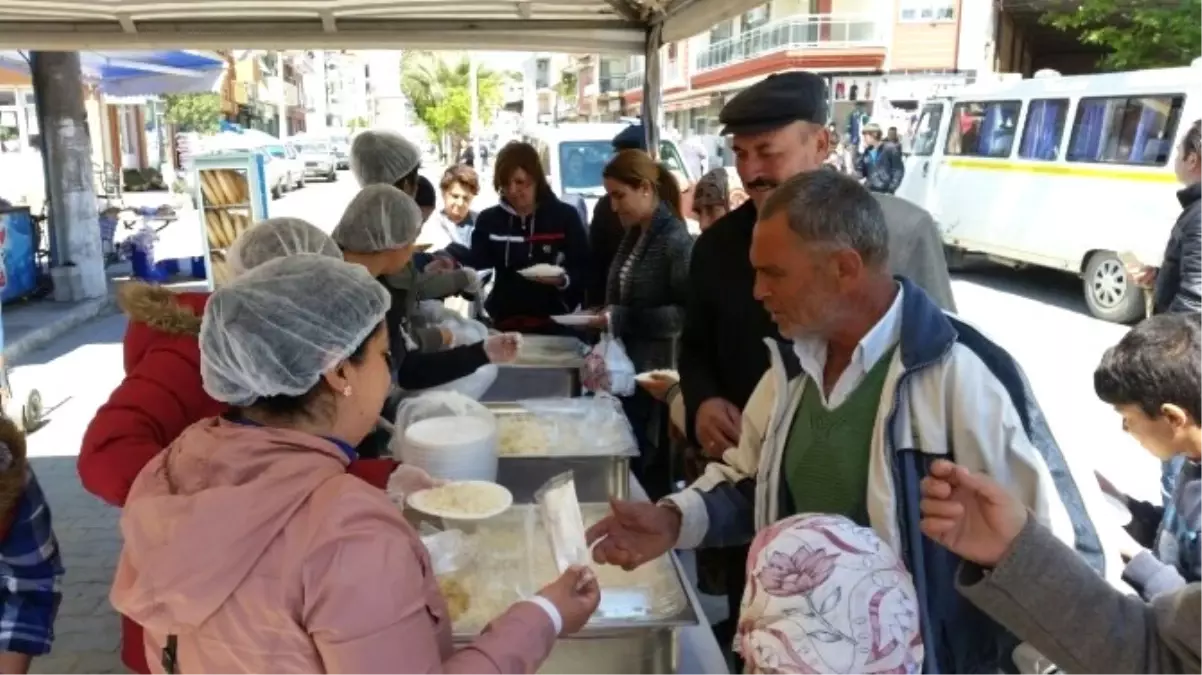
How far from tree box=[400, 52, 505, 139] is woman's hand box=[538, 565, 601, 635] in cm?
4090

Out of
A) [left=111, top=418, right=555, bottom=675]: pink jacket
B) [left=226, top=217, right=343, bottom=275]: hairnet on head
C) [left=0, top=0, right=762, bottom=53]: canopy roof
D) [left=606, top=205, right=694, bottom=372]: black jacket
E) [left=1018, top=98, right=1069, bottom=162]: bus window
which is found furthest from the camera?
[left=1018, top=98, right=1069, bottom=162]: bus window

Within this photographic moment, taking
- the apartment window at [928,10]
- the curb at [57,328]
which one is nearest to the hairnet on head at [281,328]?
the curb at [57,328]

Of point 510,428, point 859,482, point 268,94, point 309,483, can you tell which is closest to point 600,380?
point 510,428

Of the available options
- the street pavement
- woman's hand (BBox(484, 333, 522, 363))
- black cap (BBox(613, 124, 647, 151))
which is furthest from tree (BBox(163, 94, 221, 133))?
woman's hand (BBox(484, 333, 522, 363))

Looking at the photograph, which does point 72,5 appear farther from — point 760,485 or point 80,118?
point 80,118

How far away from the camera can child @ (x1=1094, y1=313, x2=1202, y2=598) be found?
2.27 m

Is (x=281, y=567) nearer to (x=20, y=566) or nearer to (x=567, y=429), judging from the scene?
(x=20, y=566)

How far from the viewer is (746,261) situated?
243cm

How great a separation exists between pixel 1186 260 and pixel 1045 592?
10.9 ft

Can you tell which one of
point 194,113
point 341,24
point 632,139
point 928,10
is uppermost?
point 928,10

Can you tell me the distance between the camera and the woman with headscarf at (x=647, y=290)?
3.72 m

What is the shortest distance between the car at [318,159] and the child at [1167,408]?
32575mm

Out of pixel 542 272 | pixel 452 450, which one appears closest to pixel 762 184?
pixel 452 450

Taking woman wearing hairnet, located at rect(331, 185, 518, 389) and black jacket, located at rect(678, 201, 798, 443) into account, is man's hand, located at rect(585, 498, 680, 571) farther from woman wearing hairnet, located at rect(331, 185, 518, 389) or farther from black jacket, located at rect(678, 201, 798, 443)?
woman wearing hairnet, located at rect(331, 185, 518, 389)
